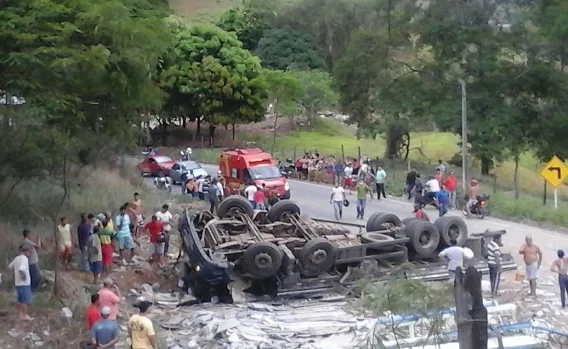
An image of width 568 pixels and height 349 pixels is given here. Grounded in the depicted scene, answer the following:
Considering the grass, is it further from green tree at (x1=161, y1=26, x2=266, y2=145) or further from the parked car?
the parked car

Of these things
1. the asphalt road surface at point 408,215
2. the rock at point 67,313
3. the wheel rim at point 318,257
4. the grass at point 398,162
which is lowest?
the grass at point 398,162

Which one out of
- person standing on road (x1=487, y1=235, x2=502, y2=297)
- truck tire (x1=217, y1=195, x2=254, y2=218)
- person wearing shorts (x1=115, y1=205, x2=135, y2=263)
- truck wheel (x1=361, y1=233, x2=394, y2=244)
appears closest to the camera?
person standing on road (x1=487, y1=235, x2=502, y2=297)

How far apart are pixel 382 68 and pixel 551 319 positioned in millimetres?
30648

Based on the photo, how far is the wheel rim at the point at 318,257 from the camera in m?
19.8

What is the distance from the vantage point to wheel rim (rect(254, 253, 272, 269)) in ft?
63.7

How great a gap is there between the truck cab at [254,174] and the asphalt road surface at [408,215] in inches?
50.4

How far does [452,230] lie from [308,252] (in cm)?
404

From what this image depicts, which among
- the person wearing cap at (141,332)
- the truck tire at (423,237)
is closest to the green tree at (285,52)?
the truck tire at (423,237)

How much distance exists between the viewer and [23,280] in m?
16.2

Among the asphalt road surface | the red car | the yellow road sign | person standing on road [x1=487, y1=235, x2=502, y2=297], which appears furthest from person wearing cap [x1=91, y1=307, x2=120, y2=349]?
the red car

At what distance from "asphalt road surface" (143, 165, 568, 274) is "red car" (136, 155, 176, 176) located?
3937 mm

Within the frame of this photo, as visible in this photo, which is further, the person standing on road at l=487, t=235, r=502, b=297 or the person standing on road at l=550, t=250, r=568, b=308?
the person standing on road at l=487, t=235, r=502, b=297

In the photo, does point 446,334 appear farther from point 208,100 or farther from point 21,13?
point 208,100

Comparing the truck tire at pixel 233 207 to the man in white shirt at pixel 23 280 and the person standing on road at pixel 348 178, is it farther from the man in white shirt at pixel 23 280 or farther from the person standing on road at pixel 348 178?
the person standing on road at pixel 348 178
